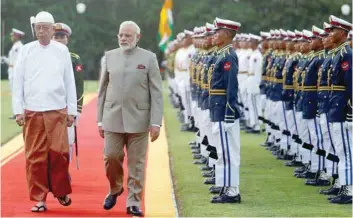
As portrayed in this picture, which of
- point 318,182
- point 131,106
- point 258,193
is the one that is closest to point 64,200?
point 131,106

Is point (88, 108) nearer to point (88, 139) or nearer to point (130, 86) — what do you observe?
point (88, 139)

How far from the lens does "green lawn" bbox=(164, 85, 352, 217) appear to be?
11.8 meters

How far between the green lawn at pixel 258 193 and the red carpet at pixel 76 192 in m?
0.87

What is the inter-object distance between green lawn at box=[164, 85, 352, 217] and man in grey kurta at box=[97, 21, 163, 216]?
2.39ft

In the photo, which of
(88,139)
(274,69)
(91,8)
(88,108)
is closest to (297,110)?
(274,69)

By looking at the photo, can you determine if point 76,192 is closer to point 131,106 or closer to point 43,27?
point 131,106

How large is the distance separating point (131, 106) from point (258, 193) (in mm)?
2645

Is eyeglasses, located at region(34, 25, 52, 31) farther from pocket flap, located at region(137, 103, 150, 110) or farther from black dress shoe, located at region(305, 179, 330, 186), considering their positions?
black dress shoe, located at region(305, 179, 330, 186)

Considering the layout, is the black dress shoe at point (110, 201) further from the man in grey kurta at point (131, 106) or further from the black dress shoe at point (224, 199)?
the black dress shoe at point (224, 199)

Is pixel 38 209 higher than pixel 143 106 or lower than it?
lower

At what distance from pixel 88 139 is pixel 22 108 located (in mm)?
10692

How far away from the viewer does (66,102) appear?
11984 millimetres

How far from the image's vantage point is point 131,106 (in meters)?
11.7

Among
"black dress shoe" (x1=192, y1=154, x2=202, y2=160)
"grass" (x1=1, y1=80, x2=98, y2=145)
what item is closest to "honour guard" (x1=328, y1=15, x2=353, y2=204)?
"black dress shoe" (x1=192, y1=154, x2=202, y2=160)
